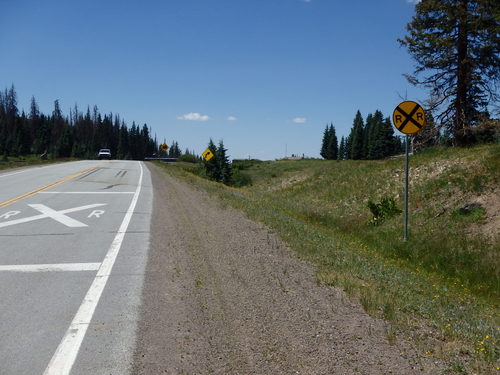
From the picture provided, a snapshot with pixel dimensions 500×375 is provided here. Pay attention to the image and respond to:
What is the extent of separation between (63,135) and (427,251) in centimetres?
12427

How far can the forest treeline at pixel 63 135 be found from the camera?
376 feet

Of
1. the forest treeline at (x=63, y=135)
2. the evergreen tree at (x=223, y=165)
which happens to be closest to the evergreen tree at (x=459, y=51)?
the evergreen tree at (x=223, y=165)

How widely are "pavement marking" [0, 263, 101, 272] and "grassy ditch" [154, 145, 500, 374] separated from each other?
3635 millimetres

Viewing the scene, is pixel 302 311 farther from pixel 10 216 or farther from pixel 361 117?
→ pixel 361 117

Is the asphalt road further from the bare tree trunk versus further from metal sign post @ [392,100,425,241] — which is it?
the bare tree trunk

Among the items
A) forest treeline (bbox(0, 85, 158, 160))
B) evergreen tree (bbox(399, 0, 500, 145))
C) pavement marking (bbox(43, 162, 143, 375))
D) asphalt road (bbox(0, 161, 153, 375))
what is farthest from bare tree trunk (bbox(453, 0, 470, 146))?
forest treeline (bbox(0, 85, 158, 160))

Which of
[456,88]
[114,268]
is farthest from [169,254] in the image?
[456,88]

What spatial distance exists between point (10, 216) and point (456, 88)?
23041 mm

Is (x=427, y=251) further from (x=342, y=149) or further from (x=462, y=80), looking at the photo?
(x=342, y=149)

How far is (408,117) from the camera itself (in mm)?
10977

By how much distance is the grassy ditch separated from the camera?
4.55 metres

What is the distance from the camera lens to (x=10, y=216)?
10.8 meters

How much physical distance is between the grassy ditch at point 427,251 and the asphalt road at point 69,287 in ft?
9.15

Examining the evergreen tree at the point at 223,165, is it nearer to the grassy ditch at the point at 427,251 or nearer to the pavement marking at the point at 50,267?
the grassy ditch at the point at 427,251
